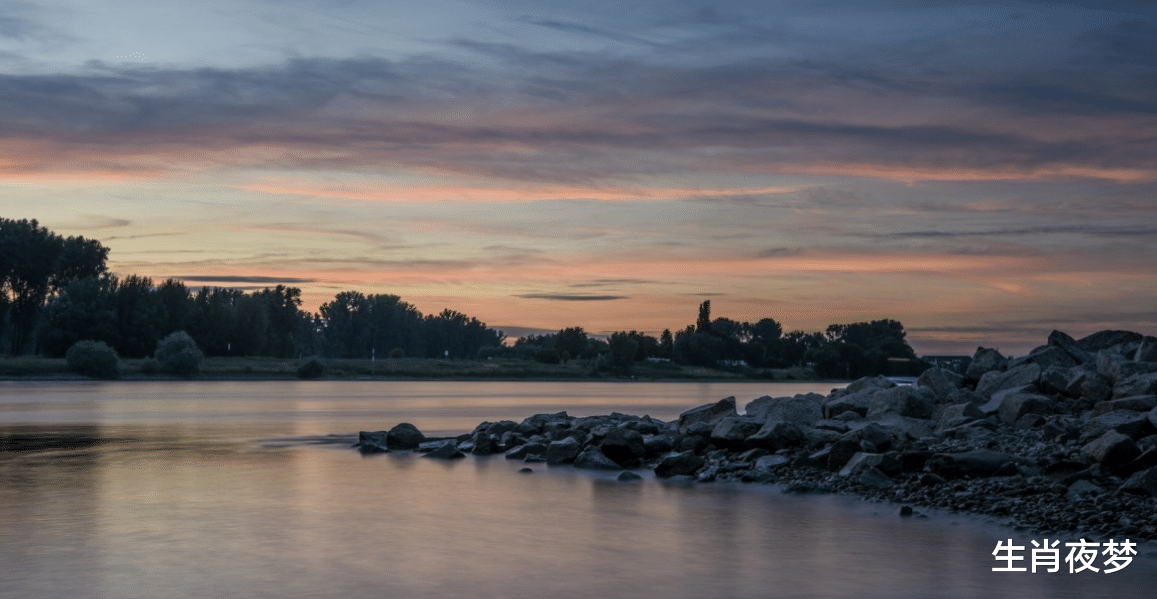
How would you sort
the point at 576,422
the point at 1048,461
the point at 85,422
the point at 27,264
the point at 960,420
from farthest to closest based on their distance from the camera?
the point at 27,264, the point at 85,422, the point at 576,422, the point at 960,420, the point at 1048,461

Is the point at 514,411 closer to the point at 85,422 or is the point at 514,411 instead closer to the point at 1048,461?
the point at 85,422

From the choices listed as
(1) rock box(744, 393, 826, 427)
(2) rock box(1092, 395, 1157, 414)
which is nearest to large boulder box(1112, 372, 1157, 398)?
(2) rock box(1092, 395, 1157, 414)

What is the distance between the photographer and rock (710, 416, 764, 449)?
26062 millimetres

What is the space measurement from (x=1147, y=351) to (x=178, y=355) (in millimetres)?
111944

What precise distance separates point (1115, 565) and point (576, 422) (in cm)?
2221

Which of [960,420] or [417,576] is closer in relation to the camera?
[417,576]

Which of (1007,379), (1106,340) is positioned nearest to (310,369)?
(1106,340)

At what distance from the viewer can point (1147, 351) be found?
28328mm

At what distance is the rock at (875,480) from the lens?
20.7m

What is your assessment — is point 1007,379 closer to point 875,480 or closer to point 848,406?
point 848,406

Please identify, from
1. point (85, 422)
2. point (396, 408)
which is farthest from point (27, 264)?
point (85, 422)

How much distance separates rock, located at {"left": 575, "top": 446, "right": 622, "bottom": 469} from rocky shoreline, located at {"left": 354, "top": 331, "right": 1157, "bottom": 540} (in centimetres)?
4

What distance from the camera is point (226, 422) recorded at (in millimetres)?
51156

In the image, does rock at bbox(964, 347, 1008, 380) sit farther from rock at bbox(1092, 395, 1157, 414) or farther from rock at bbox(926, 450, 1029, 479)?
rock at bbox(926, 450, 1029, 479)
